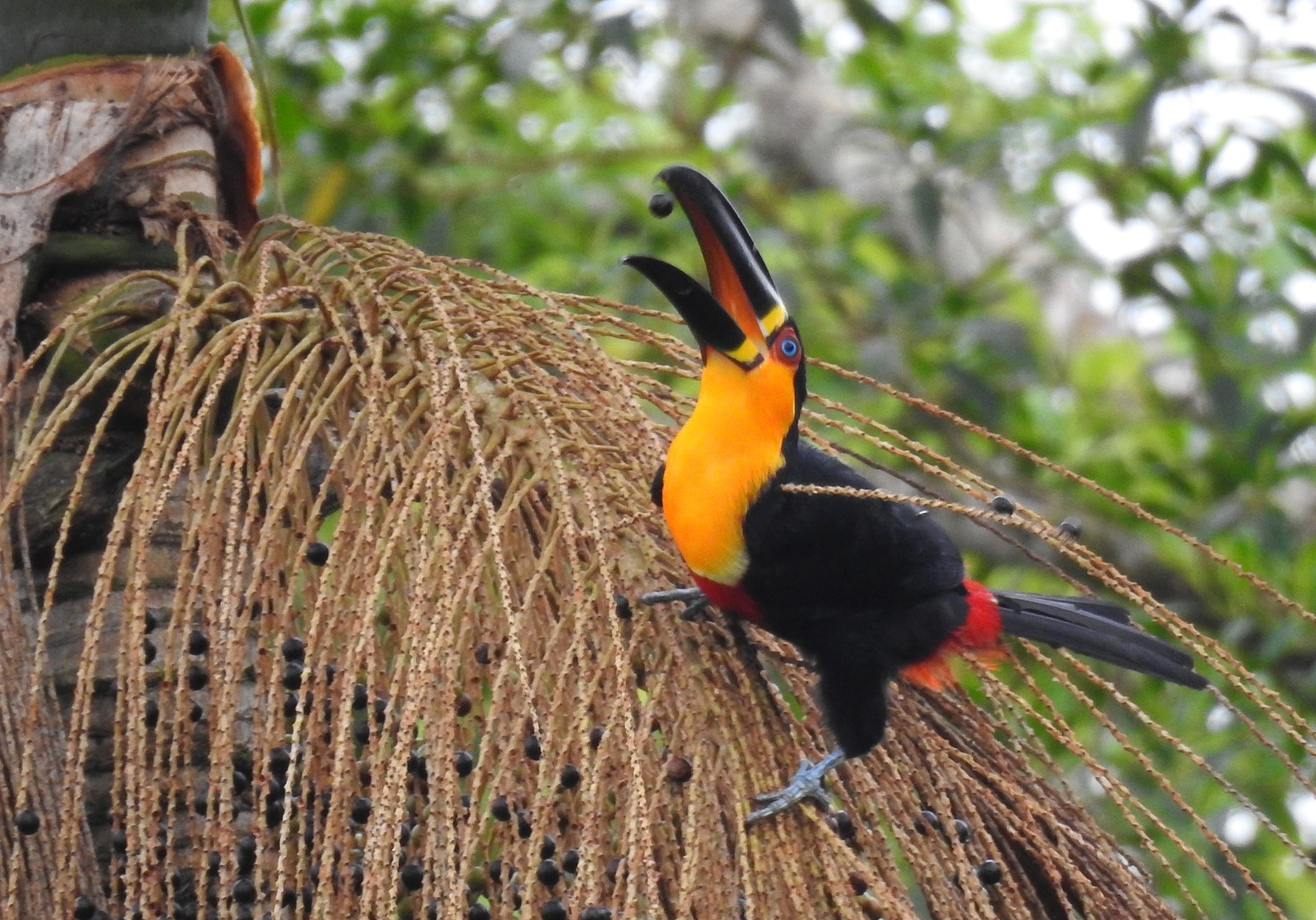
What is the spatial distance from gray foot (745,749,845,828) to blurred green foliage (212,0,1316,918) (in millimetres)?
2059

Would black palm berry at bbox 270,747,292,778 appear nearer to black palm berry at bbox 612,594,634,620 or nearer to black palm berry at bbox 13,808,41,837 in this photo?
black palm berry at bbox 13,808,41,837

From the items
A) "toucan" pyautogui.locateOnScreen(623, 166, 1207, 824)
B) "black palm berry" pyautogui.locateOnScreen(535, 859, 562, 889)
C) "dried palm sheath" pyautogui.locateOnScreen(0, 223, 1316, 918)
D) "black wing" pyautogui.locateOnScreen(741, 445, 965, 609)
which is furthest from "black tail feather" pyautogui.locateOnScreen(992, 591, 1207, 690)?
"black palm berry" pyautogui.locateOnScreen(535, 859, 562, 889)

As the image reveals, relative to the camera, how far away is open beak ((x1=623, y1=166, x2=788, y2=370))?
1556mm

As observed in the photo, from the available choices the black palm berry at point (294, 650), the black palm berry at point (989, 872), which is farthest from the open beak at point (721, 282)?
the black palm berry at point (989, 872)

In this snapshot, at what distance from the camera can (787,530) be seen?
158 cm

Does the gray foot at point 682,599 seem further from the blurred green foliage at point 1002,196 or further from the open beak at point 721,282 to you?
the blurred green foliage at point 1002,196

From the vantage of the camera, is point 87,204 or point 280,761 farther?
point 87,204

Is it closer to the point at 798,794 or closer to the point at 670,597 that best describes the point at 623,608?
the point at 670,597

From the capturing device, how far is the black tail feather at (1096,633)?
68.9 inches

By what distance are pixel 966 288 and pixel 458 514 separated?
3103 millimetres

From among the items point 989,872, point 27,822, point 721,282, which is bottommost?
point 27,822

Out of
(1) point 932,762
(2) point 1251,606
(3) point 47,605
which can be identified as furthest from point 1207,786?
(3) point 47,605

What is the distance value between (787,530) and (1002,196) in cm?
376

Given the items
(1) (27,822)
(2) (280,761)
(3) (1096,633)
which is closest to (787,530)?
(3) (1096,633)
